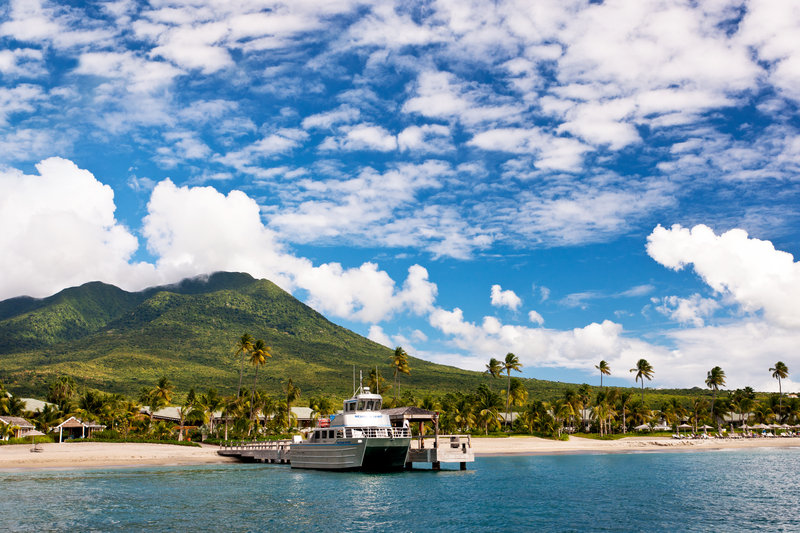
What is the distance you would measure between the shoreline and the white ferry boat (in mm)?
22481

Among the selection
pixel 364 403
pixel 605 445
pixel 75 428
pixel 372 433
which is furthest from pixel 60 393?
pixel 605 445

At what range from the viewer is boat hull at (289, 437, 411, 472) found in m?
60.5

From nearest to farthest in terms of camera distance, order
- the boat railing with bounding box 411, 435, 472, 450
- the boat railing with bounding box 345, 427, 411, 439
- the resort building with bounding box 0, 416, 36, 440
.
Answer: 1. the boat railing with bounding box 345, 427, 411, 439
2. the boat railing with bounding box 411, 435, 472, 450
3. the resort building with bounding box 0, 416, 36, 440

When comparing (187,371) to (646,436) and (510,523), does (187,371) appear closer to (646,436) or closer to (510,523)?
(646,436)

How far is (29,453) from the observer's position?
252ft

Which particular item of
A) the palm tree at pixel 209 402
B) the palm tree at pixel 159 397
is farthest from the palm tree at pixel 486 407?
the palm tree at pixel 159 397

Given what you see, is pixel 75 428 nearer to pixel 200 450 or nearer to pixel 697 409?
pixel 200 450

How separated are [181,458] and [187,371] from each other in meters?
117

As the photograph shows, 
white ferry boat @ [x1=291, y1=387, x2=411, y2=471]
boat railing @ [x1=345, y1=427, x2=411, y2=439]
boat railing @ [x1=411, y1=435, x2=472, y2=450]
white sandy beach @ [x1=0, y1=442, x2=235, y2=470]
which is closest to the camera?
white ferry boat @ [x1=291, y1=387, x2=411, y2=471]

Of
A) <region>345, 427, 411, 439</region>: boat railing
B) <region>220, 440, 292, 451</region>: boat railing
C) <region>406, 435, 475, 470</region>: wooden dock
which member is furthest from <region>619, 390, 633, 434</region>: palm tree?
<region>345, 427, 411, 439</region>: boat railing

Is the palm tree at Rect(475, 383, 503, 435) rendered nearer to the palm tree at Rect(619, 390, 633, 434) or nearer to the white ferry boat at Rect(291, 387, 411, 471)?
the palm tree at Rect(619, 390, 633, 434)

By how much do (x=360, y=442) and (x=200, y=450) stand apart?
3841 centimetres

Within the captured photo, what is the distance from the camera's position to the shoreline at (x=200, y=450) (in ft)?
244

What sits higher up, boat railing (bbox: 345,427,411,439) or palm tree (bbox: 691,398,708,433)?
boat railing (bbox: 345,427,411,439)
